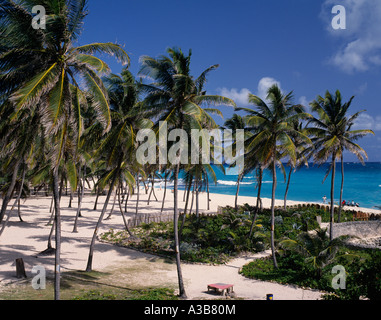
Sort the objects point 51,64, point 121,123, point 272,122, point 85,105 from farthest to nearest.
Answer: point 272,122 < point 121,123 < point 85,105 < point 51,64

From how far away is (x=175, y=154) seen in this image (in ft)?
46.8

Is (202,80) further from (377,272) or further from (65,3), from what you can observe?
(377,272)

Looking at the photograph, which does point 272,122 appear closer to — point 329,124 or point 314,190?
point 329,124

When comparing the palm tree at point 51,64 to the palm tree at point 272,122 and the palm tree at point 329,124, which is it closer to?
the palm tree at point 272,122

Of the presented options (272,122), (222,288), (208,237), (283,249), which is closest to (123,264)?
(208,237)

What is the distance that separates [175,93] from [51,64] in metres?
5.64

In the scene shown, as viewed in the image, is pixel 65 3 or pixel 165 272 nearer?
pixel 65 3

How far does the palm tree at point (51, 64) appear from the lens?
340 inches

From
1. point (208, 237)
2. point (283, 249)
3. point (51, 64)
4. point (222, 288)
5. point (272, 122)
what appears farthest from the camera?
point (208, 237)

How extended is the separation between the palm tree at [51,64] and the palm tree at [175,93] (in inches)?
168

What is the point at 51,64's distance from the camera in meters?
9.31

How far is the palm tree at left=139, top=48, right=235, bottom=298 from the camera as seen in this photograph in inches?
528
